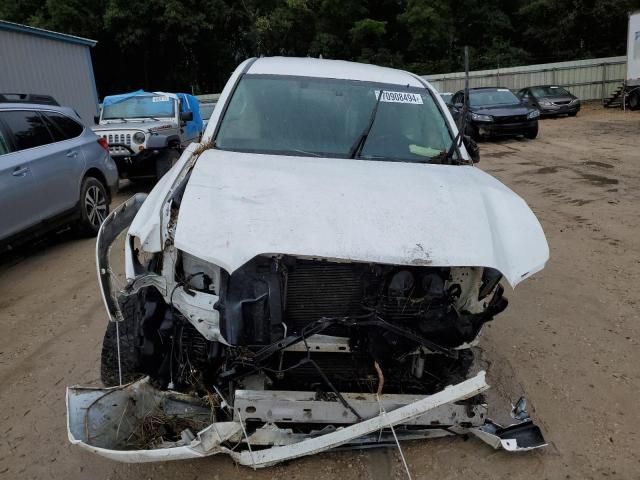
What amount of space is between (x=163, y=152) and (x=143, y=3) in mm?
20101

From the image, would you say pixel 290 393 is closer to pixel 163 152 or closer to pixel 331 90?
pixel 331 90

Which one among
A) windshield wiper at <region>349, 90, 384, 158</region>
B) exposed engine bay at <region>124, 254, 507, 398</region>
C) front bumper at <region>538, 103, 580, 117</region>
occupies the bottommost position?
front bumper at <region>538, 103, 580, 117</region>

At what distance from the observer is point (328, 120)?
12.7ft

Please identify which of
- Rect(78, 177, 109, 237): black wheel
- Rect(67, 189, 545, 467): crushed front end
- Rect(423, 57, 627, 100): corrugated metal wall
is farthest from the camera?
Rect(423, 57, 627, 100): corrugated metal wall

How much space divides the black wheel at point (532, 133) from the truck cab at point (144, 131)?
9.45 m

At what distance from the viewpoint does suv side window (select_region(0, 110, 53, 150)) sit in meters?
5.82

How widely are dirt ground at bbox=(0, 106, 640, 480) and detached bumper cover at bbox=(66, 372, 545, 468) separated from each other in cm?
18

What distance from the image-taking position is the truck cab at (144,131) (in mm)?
9602

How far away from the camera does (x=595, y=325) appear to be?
4.36 metres

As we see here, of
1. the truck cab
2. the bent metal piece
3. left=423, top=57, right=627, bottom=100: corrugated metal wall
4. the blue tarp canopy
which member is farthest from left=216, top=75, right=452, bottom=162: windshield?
left=423, top=57, right=627, bottom=100: corrugated metal wall

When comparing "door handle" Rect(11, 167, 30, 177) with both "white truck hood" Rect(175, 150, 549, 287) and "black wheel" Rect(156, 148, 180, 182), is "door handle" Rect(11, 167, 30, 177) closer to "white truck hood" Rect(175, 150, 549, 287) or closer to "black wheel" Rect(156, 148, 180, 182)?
"white truck hood" Rect(175, 150, 549, 287)

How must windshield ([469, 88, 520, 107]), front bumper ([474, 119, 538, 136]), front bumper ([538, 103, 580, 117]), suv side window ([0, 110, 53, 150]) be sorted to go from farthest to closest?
front bumper ([538, 103, 580, 117]), windshield ([469, 88, 520, 107]), front bumper ([474, 119, 538, 136]), suv side window ([0, 110, 53, 150])

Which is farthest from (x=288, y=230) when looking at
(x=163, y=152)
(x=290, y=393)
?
(x=163, y=152)

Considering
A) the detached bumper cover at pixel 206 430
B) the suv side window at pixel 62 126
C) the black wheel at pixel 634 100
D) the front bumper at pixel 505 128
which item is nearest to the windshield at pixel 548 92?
the black wheel at pixel 634 100
